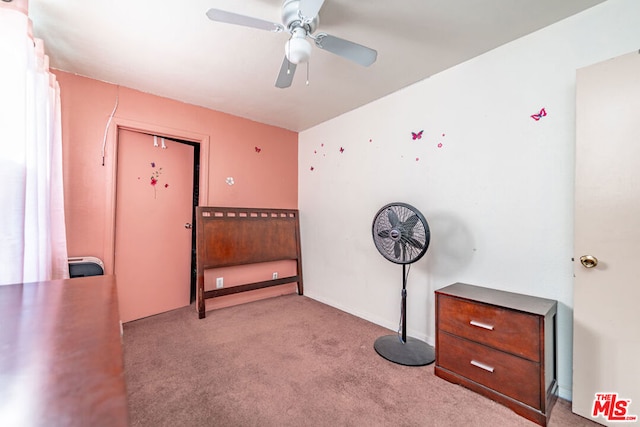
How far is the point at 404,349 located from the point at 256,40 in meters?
2.58

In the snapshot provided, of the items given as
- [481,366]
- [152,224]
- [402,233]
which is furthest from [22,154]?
[481,366]

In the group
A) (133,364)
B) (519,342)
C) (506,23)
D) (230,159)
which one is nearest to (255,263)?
(230,159)

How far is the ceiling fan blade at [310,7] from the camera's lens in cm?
130

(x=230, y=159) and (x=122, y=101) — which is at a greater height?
(x=122, y=101)

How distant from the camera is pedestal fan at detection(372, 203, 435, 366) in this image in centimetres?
199

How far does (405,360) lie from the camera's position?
2.04 meters

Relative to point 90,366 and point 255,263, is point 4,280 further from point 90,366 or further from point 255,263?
point 255,263

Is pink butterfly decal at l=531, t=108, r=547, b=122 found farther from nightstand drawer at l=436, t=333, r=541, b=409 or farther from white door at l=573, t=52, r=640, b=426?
nightstand drawer at l=436, t=333, r=541, b=409

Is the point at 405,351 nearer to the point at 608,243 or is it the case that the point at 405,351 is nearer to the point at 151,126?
the point at 608,243

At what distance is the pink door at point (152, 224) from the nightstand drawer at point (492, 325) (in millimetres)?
2776

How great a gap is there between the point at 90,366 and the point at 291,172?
3466 millimetres

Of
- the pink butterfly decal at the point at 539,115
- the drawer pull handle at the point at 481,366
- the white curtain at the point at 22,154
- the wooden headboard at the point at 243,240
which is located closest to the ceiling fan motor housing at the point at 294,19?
the white curtain at the point at 22,154

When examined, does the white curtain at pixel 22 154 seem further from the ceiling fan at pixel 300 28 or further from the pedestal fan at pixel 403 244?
the pedestal fan at pixel 403 244

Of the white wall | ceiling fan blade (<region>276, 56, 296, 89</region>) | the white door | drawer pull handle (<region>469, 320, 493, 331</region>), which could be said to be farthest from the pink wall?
the white door
